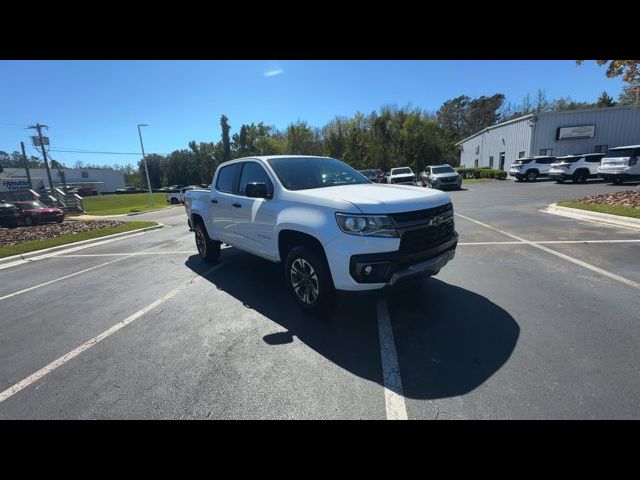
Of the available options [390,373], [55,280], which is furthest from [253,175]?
[55,280]

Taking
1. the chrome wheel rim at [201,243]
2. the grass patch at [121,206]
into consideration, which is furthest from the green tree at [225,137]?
the chrome wheel rim at [201,243]

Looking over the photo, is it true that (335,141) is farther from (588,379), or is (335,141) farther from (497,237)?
(588,379)

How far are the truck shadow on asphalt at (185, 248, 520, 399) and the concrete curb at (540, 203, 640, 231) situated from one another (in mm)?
6654

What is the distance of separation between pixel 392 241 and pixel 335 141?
50.6 metres

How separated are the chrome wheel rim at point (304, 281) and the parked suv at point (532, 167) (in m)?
27.8

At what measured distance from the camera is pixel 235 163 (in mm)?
5402

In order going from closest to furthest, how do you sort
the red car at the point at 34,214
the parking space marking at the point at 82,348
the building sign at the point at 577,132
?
the parking space marking at the point at 82,348
the red car at the point at 34,214
the building sign at the point at 577,132

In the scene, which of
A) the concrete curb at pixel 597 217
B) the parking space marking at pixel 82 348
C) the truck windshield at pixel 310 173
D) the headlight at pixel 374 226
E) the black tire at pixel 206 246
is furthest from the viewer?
the concrete curb at pixel 597 217

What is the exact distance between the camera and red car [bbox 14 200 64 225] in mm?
16672

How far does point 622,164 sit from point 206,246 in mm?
22545

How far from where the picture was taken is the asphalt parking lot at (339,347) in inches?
92.8

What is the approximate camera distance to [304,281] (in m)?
3.76

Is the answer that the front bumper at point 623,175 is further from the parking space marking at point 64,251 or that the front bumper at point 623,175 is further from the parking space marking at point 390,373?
the parking space marking at point 64,251
